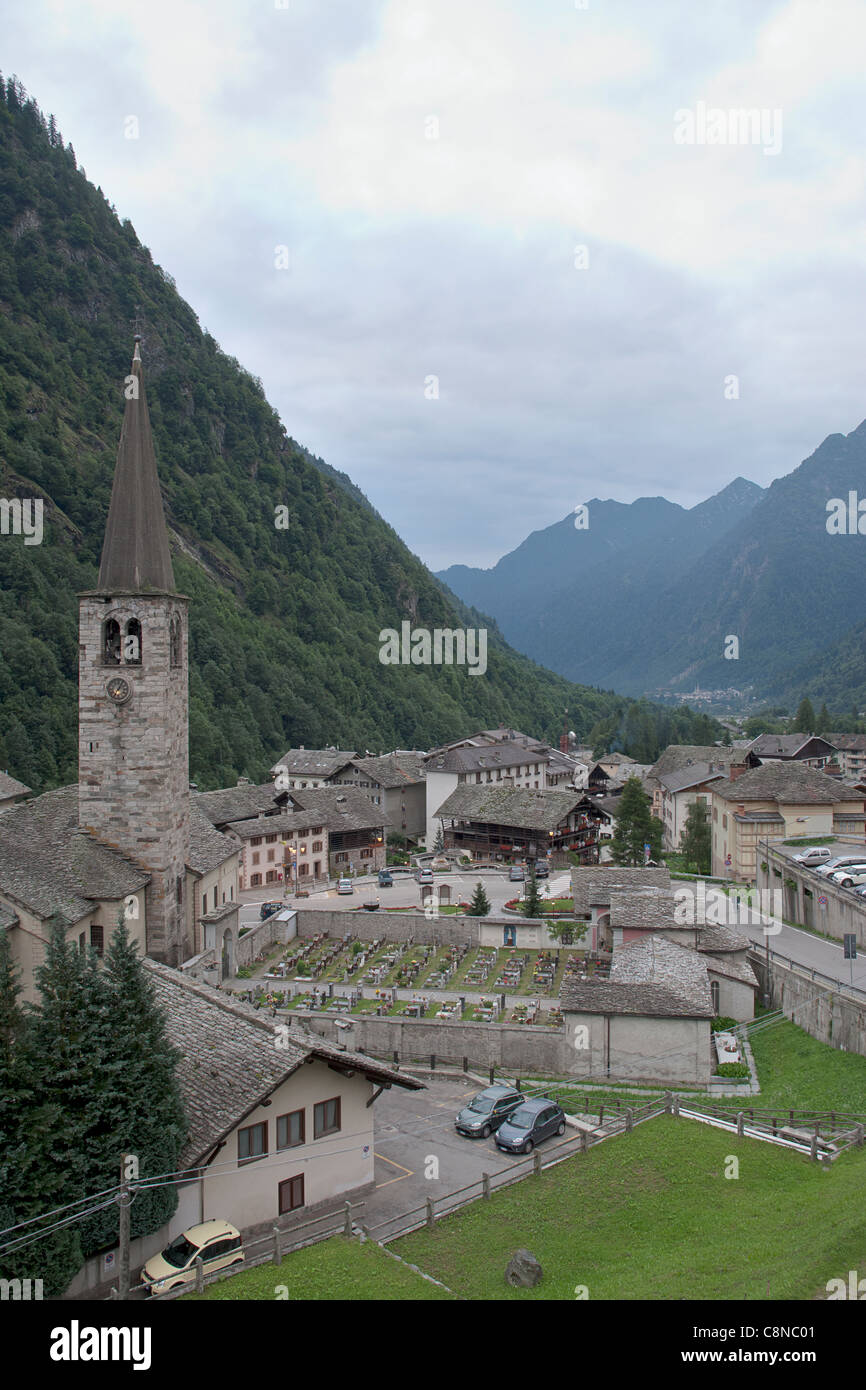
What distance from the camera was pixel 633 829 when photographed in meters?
70.3

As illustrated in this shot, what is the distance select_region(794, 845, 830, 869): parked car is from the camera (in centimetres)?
5066

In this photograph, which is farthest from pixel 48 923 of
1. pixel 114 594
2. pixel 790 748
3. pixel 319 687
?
pixel 319 687

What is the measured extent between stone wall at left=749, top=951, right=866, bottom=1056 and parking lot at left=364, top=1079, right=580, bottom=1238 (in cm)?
1161

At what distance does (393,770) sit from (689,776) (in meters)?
30.5

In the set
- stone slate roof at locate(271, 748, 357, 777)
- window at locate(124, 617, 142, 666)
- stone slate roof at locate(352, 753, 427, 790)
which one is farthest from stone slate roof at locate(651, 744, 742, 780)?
window at locate(124, 617, 142, 666)

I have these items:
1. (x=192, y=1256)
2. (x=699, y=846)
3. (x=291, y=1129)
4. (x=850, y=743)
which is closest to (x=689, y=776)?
(x=699, y=846)

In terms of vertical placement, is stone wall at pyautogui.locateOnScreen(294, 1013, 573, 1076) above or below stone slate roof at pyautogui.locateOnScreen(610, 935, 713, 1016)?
below

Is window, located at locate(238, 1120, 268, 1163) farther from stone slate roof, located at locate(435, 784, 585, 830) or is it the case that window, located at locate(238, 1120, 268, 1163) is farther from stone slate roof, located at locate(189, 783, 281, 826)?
stone slate roof, located at locate(435, 784, 585, 830)

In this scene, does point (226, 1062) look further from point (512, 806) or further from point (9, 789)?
point (512, 806)

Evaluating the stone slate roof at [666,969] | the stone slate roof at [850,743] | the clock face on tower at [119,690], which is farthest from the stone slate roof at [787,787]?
the stone slate roof at [850,743]

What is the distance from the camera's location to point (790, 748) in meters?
117

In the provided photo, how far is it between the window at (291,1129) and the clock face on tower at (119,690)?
23.0 m
